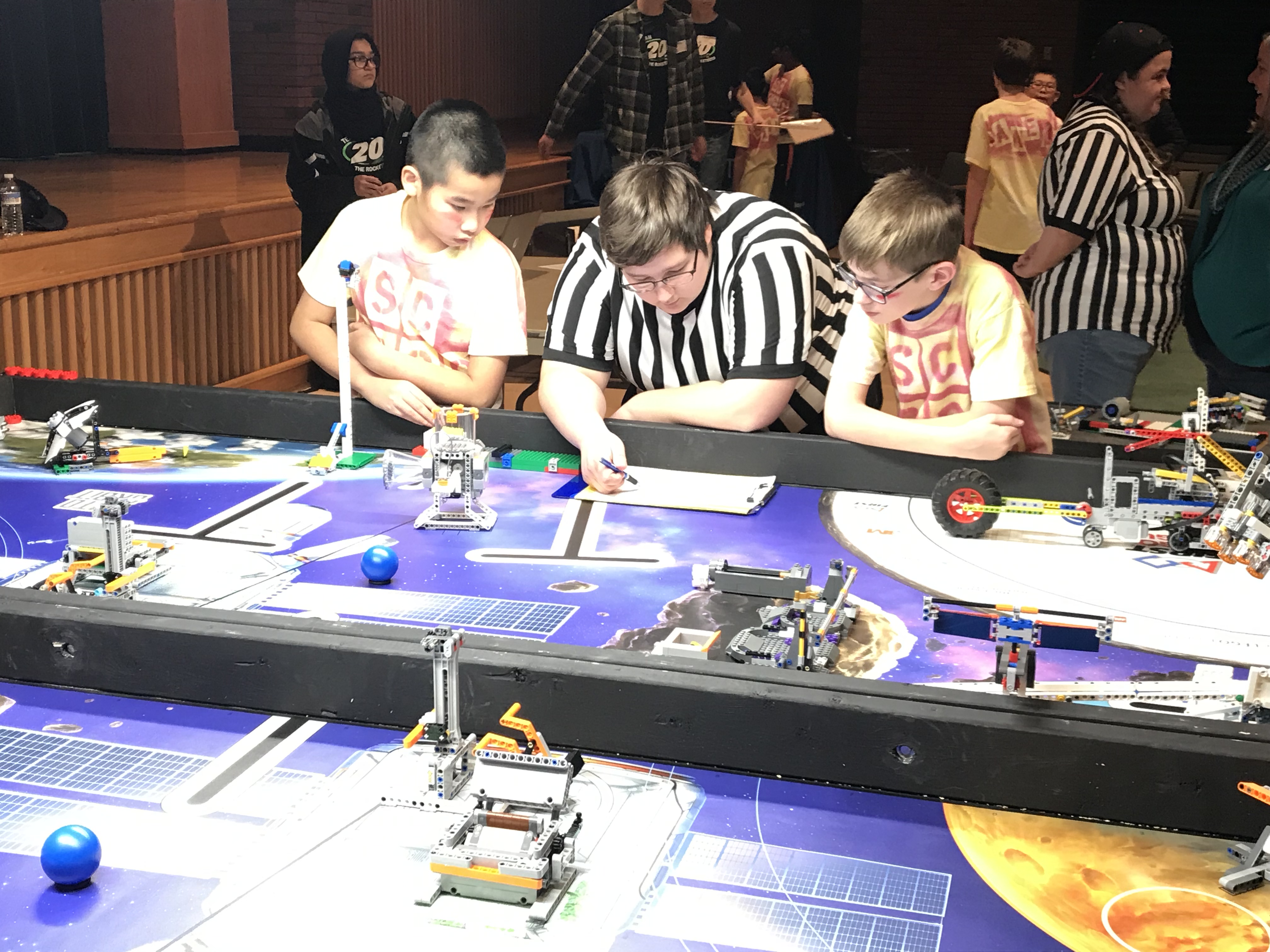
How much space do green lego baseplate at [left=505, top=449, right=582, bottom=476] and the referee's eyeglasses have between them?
35 centimetres

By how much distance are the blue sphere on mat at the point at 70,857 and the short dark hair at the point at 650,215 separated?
58.2 inches

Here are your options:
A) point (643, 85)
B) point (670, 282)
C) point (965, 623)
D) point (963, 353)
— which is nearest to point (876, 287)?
point (963, 353)

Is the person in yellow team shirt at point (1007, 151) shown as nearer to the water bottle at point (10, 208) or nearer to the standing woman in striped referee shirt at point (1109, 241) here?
the standing woman in striped referee shirt at point (1109, 241)

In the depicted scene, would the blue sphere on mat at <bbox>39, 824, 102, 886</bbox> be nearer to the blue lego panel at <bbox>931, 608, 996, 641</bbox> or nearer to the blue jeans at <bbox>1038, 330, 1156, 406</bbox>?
the blue lego panel at <bbox>931, 608, 996, 641</bbox>

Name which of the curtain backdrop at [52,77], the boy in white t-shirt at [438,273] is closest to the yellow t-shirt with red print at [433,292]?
the boy in white t-shirt at [438,273]

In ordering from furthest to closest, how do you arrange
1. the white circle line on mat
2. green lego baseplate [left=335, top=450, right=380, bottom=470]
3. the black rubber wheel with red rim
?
green lego baseplate [left=335, top=450, right=380, bottom=470]
the black rubber wheel with red rim
the white circle line on mat

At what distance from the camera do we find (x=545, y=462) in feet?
8.63

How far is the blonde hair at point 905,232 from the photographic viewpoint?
89.2 inches

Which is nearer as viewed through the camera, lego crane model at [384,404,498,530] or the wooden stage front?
lego crane model at [384,404,498,530]

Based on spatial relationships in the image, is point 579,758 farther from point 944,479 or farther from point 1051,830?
point 944,479

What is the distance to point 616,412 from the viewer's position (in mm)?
2740

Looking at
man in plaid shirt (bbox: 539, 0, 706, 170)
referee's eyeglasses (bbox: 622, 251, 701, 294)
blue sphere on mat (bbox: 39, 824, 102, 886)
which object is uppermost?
man in plaid shirt (bbox: 539, 0, 706, 170)

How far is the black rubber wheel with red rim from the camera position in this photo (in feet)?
7.15

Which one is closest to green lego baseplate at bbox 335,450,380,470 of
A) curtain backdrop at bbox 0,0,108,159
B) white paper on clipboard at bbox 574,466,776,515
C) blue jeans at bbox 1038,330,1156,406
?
white paper on clipboard at bbox 574,466,776,515
